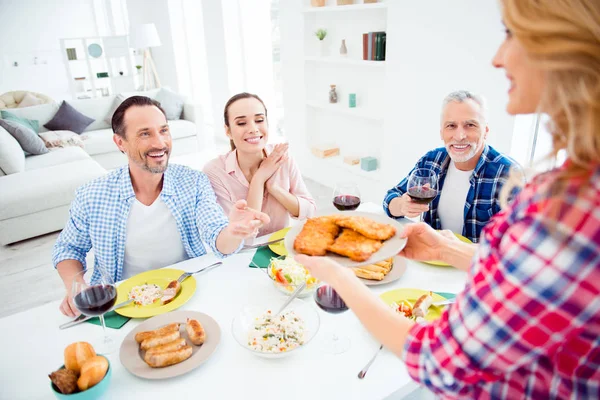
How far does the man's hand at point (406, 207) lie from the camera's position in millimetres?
1807

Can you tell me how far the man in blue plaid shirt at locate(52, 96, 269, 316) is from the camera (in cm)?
179

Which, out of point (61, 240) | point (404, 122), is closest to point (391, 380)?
point (61, 240)

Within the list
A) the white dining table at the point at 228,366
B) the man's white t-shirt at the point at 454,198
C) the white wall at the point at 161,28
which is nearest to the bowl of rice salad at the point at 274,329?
the white dining table at the point at 228,366

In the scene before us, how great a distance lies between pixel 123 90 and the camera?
26.7 ft

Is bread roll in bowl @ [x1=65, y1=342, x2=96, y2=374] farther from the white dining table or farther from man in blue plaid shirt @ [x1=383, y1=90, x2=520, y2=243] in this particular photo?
man in blue plaid shirt @ [x1=383, y1=90, x2=520, y2=243]

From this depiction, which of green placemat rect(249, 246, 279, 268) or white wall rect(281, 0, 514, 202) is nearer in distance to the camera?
green placemat rect(249, 246, 279, 268)

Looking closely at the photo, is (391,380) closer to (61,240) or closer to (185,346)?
(185,346)

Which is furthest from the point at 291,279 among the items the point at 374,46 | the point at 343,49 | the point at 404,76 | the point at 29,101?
the point at 29,101

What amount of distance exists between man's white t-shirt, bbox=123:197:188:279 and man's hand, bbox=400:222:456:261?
3.49ft

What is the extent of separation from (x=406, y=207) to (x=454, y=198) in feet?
1.07

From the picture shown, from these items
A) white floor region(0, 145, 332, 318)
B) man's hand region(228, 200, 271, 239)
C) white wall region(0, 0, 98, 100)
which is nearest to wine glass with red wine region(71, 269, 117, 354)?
man's hand region(228, 200, 271, 239)

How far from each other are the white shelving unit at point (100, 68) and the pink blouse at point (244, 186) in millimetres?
A: 6657

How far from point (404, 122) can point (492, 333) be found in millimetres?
3210

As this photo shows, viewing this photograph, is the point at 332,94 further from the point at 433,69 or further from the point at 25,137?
the point at 25,137
